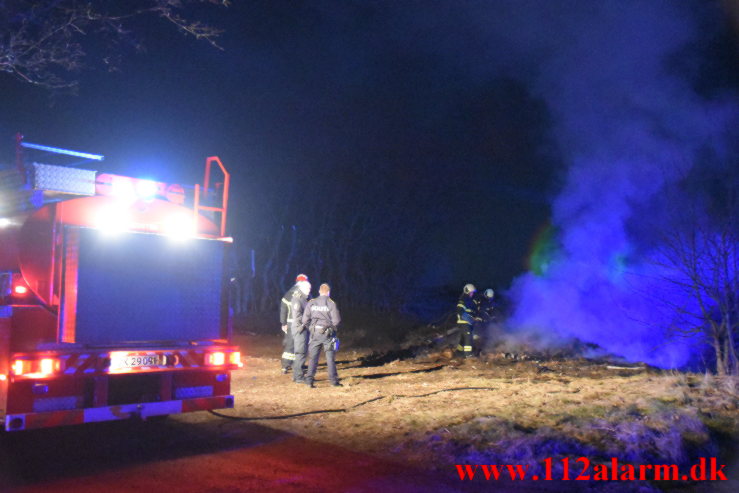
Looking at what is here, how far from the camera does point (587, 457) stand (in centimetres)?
541

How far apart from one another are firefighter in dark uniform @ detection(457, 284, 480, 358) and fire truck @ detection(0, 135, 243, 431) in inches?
270

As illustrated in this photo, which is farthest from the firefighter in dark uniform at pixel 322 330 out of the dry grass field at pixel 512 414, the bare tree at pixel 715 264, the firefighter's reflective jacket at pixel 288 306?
the bare tree at pixel 715 264

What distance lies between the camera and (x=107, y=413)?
5.86m

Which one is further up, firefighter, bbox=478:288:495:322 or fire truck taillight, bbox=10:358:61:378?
firefighter, bbox=478:288:495:322

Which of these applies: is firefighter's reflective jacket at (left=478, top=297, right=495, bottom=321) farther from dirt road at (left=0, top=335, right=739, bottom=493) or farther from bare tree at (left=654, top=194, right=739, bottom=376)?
bare tree at (left=654, top=194, right=739, bottom=376)

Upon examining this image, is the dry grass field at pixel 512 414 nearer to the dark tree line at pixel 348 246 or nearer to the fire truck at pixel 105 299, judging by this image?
the fire truck at pixel 105 299

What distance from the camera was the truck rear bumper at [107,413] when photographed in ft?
17.8

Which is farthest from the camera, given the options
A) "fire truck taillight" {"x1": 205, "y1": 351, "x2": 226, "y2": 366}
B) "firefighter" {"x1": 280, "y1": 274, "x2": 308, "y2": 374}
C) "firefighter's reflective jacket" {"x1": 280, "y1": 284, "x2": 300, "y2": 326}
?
"firefighter" {"x1": 280, "y1": 274, "x2": 308, "y2": 374}

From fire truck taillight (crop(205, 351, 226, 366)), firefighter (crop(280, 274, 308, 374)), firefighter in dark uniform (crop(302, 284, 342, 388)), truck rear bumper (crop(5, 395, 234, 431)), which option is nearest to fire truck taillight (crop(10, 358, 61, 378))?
truck rear bumper (crop(5, 395, 234, 431))

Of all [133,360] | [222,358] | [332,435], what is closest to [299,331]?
[222,358]

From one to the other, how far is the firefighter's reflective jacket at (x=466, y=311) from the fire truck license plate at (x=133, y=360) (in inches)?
307

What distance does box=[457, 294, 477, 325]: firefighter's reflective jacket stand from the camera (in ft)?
41.8

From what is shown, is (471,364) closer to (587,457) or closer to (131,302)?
(587,457)

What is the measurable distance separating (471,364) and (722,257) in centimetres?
516
